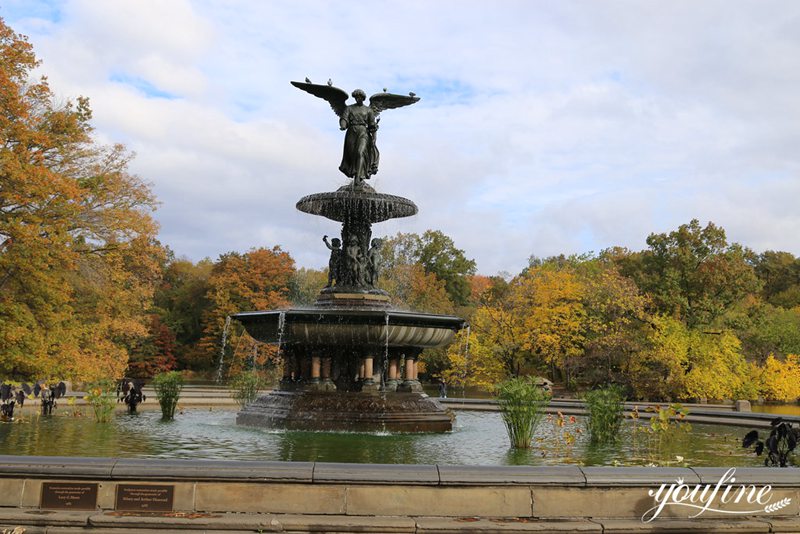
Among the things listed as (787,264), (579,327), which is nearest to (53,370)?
(579,327)

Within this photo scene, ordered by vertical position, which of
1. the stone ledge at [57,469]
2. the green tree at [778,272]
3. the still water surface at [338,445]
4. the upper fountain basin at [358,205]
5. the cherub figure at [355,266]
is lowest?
the still water surface at [338,445]

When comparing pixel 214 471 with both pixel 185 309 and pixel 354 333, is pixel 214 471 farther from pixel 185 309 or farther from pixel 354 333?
pixel 185 309

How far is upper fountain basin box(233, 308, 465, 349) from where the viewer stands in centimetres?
1429

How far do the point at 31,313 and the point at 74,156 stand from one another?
27.1ft

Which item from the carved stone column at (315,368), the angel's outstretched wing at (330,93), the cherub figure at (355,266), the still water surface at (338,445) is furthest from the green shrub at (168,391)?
the angel's outstretched wing at (330,93)

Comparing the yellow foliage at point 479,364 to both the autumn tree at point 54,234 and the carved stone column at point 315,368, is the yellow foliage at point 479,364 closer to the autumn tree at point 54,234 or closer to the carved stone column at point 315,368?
the autumn tree at point 54,234

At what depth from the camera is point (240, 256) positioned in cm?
6406

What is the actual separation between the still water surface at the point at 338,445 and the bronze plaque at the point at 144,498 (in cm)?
304

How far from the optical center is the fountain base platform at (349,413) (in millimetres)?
13938

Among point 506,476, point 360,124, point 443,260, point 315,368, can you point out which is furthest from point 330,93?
point 443,260

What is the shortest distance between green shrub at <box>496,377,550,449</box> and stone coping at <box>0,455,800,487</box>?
4178 millimetres

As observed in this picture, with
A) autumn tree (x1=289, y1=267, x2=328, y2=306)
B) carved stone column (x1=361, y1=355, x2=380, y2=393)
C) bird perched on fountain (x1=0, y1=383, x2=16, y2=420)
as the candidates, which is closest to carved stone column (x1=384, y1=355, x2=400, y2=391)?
carved stone column (x1=361, y1=355, x2=380, y2=393)

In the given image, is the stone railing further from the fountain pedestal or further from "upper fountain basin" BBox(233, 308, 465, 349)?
"upper fountain basin" BBox(233, 308, 465, 349)

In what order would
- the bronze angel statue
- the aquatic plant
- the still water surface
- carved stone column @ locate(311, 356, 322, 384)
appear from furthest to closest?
the bronze angel statue, carved stone column @ locate(311, 356, 322, 384), the still water surface, the aquatic plant
